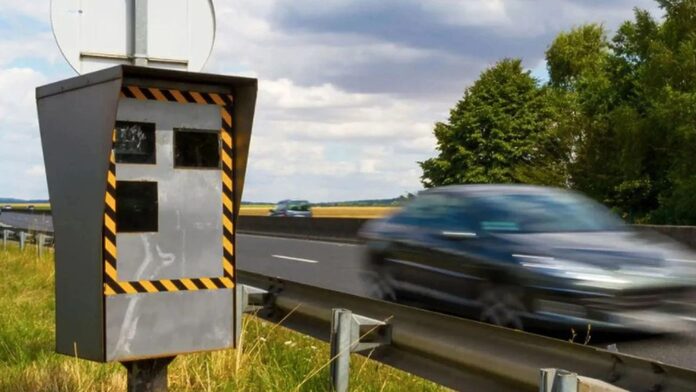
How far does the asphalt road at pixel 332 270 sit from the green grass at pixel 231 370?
2.70 m

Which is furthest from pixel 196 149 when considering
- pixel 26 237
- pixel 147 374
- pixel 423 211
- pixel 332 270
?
pixel 26 237

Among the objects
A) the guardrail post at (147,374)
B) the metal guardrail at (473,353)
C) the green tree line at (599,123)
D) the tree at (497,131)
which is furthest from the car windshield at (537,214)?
the tree at (497,131)

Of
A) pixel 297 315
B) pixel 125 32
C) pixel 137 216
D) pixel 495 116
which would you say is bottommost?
pixel 297 315

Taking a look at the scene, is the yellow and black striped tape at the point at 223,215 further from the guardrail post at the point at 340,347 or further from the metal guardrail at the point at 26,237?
the metal guardrail at the point at 26,237

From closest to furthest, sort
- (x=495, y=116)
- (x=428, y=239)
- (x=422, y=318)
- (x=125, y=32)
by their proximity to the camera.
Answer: (x=422, y=318), (x=125, y=32), (x=428, y=239), (x=495, y=116)

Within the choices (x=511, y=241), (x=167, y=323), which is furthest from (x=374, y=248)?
(x=167, y=323)

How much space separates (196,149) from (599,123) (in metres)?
55.3

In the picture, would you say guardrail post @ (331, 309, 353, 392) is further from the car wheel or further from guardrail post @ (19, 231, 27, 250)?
guardrail post @ (19, 231, 27, 250)

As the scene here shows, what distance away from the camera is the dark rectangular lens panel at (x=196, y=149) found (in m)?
4.74

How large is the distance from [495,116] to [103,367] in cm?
6385

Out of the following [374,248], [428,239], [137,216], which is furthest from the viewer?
[374,248]

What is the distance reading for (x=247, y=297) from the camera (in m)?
6.63

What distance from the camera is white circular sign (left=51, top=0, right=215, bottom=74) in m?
5.64

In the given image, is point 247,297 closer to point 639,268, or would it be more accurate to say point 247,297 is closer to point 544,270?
point 544,270
